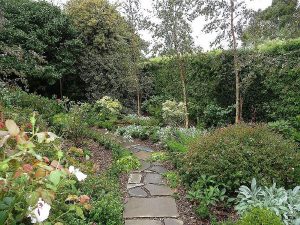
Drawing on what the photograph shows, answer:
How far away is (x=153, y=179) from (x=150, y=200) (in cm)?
88

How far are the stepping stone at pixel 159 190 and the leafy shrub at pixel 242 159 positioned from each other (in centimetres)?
33

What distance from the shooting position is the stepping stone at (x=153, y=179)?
17.6 feet

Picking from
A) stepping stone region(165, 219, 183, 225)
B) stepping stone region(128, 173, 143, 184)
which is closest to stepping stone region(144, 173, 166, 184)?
stepping stone region(128, 173, 143, 184)

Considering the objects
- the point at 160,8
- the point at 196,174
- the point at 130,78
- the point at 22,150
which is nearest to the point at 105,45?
the point at 130,78

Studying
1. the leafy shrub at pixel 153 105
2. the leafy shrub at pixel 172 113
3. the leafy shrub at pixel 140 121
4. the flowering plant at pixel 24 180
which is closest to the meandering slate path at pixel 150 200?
the flowering plant at pixel 24 180

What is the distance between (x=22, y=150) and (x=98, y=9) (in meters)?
12.2

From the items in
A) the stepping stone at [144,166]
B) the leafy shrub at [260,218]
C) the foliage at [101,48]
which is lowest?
the stepping stone at [144,166]

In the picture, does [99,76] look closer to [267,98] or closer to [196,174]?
[267,98]

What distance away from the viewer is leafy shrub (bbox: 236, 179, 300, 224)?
3.81 m

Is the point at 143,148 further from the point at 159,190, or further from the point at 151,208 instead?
the point at 151,208

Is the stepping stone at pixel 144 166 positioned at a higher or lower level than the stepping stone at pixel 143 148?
lower

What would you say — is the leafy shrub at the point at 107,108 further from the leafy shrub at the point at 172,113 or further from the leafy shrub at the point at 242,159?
the leafy shrub at the point at 242,159

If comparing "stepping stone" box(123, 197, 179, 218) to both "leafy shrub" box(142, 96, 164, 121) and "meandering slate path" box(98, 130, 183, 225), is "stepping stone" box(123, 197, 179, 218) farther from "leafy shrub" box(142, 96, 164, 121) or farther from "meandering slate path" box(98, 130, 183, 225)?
"leafy shrub" box(142, 96, 164, 121)

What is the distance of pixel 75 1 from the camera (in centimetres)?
1364
